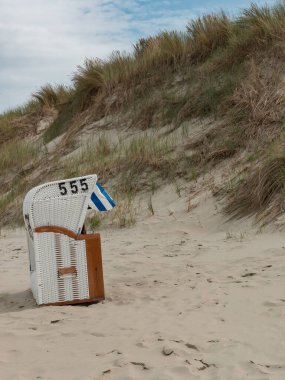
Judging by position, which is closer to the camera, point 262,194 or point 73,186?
point 73,186

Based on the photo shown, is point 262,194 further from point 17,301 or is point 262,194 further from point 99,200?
point 17,301

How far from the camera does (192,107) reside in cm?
1131

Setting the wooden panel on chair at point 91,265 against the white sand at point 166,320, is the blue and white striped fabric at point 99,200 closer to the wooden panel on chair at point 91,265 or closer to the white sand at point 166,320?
the wooden panel on chair at point 91,265

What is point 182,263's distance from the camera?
19.1 feet

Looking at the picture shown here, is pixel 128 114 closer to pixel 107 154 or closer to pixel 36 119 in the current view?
pixel 107 154

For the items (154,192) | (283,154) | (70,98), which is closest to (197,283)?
(283,154)

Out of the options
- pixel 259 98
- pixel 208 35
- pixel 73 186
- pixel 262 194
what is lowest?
pixel 262 194

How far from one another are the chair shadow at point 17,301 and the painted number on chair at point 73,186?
39.0 inches

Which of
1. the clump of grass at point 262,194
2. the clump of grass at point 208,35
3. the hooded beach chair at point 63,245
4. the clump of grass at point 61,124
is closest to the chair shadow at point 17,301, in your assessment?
the hooded beach chair at point 63,245

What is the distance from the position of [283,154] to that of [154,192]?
2.66 metres

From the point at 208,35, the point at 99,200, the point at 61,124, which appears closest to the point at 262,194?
the point at 99,200

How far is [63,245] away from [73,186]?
1.65 ft

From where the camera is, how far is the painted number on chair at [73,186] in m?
4.73

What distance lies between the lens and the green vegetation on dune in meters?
8.81
